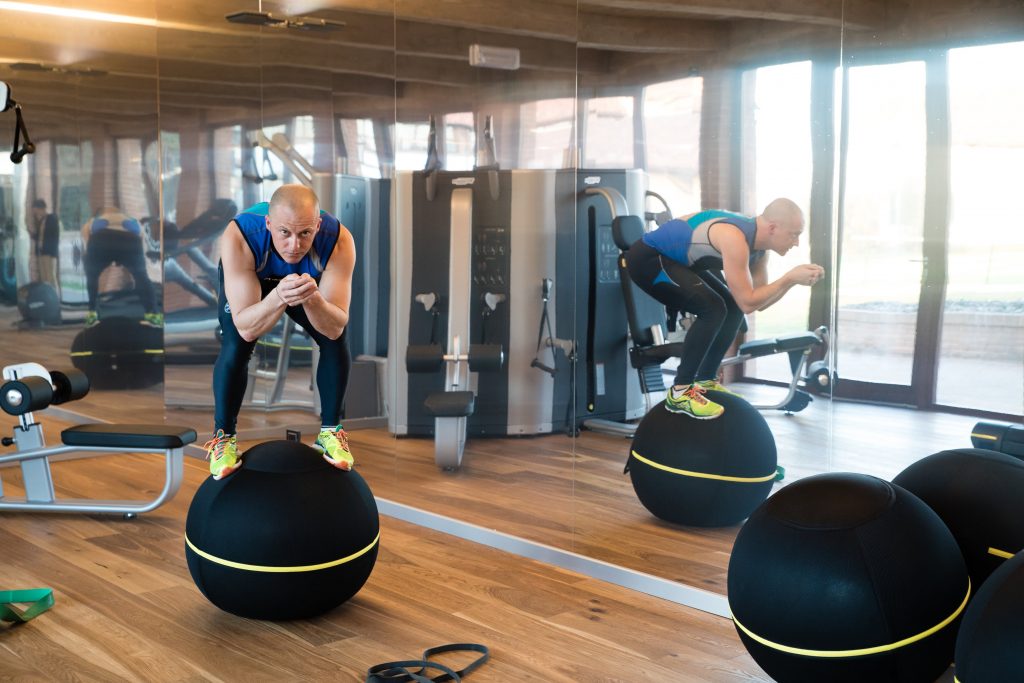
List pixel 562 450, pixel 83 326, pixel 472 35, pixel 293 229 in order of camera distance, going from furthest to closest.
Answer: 1. pixel 83 326
2. pixel 472 35
3. pixel 562 450
4. pixel 293 229

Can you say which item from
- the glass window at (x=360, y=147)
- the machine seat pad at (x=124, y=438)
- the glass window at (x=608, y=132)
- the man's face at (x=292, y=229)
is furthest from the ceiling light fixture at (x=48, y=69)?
the glass window at (x=608, y=132)

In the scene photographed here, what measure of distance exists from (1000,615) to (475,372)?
2240 mm

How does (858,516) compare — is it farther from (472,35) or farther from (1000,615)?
(472,35)

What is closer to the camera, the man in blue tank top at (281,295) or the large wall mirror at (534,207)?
the large wall mirror at (534,207)

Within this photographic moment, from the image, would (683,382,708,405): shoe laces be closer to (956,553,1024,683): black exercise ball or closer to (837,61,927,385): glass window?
(837,61,927,385): glass window

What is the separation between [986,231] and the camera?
93.9 inches

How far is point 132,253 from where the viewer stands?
538 centimetres

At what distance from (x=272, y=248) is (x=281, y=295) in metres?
0.29

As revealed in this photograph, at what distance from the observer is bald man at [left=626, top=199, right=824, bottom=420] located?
8.86 feet

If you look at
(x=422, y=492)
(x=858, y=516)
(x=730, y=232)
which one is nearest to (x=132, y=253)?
(x=422, y=492)

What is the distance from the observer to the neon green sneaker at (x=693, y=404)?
3.00 m

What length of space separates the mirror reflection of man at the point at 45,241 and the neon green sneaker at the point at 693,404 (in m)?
3.18

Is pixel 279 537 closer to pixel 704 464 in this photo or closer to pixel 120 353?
pixel 704 464

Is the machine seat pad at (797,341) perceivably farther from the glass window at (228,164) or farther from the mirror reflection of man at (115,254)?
the mirror reflection of man at (115,254)
